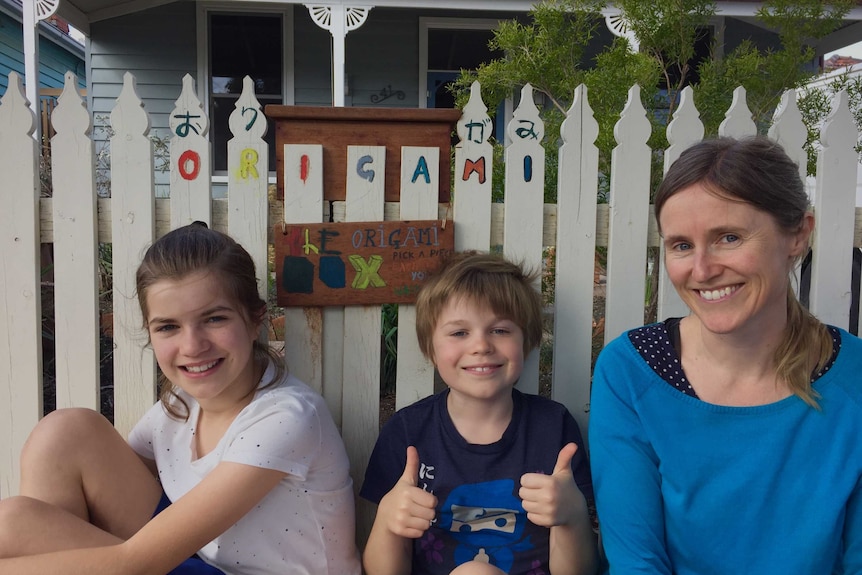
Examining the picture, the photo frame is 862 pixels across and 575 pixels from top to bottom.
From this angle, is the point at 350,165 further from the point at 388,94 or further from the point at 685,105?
the point at 388,94

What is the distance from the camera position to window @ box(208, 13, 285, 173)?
8.31m

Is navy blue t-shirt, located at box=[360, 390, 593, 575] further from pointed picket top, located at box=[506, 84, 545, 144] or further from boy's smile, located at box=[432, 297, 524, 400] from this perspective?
pointed picket top, located at box=[506, 84, 545, 144]

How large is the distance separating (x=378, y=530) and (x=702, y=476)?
855 mm

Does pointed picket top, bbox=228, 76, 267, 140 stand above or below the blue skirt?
above

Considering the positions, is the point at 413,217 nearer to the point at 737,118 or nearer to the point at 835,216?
the point at 737,118

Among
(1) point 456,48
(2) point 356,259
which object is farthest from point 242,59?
(2) point 356,259

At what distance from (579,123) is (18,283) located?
6.33 ft

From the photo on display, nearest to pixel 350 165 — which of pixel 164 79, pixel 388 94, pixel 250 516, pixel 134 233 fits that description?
pixel 134 233

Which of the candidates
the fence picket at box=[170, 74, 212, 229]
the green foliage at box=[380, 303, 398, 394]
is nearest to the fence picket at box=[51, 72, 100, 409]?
the fence picket at box=[170, 74, 212, 229]

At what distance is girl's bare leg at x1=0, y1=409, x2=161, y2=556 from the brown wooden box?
3.03 ft

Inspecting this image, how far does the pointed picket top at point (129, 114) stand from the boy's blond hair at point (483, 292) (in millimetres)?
1061

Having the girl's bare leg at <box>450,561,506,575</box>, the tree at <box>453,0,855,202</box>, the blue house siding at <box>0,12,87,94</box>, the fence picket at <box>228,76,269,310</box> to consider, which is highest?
the blue house siding at <box>0,12,87,94</box>

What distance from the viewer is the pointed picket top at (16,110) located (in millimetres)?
2121

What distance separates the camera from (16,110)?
2.13 metres
